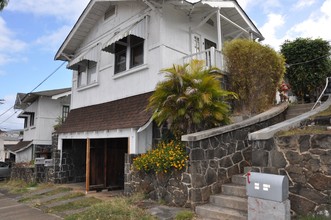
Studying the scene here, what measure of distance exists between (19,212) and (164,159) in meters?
5.24

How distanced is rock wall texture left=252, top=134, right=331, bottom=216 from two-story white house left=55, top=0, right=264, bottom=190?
4.46 meters

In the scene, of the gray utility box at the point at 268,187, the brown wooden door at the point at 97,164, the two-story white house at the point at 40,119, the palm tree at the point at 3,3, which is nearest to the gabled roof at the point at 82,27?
the palm tree at the point at 3,3

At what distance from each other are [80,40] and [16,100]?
12.2 meters

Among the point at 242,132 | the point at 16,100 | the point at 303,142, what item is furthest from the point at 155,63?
the point at 16,100

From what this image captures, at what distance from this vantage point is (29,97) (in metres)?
21.6

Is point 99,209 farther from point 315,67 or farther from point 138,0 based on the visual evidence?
point 315,67

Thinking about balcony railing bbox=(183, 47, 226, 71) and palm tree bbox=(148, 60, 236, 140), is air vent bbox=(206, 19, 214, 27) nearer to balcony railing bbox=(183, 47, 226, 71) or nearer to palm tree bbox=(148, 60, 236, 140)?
balcony railing bbox=(183, 47, 226, 71)

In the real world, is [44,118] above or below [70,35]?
below

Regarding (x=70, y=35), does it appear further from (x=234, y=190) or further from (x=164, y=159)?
(x=234, y=190)

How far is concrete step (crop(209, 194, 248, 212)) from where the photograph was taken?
21.4ft

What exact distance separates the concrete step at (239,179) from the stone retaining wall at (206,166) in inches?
5.8

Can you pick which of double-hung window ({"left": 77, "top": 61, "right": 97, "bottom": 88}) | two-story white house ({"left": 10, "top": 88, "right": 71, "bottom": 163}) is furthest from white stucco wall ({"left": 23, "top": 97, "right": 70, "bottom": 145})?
double-hung window ({"left": 77, "top": 61, "right": 97, "bottom": 88})

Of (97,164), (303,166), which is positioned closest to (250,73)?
(303,166)

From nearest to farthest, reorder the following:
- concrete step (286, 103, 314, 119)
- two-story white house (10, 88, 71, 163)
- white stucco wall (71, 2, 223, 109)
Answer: concrete step (286, 103, 314, 119) < white stucco wall (71, 2, 223, 109) < two-story white house (10, 88, 71, 163)
